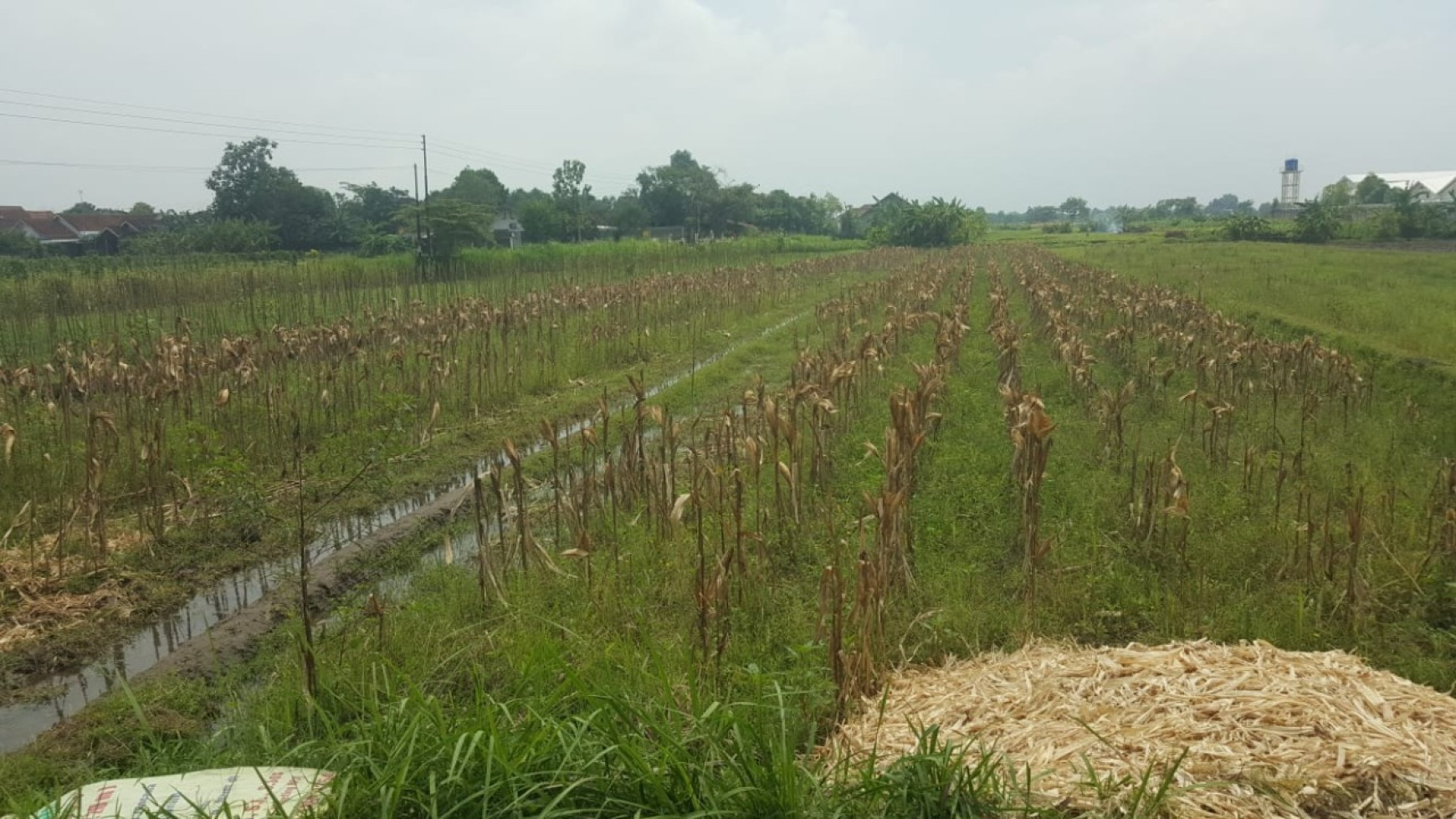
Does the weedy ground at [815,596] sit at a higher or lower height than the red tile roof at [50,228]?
lower

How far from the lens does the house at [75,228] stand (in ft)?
141

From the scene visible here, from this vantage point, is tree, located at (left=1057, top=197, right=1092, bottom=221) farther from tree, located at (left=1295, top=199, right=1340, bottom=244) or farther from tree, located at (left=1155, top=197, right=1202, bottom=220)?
tree, located at (left=1295, top=199, right=1340, bottom=244)

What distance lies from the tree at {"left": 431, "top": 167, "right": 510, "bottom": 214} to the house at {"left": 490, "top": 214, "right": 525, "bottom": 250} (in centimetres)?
131

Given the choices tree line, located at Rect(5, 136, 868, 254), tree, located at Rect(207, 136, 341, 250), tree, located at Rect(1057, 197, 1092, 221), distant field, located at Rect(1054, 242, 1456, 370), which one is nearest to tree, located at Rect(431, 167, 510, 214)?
tree line, located at Rect(5, 136, 868, 254)

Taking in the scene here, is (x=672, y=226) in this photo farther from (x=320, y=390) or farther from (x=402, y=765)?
(x=402, y=765)

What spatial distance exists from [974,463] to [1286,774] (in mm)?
5376

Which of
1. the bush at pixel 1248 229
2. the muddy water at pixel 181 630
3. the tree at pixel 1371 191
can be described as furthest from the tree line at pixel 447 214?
the tree at pixel 1371 191

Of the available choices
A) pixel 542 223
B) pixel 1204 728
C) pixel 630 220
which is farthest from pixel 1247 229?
pixel 1204 728

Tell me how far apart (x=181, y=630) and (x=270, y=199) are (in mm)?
42192

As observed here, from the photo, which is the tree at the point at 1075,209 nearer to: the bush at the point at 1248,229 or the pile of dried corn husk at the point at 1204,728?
the bush at the point at 1248,229

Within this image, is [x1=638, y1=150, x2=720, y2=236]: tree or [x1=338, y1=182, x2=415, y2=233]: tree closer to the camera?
[x1=338, y1=182, x2=415, y2=233]: tree

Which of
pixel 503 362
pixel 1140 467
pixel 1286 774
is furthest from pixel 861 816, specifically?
pixel 503 362

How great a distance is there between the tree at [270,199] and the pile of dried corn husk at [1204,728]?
142 ft

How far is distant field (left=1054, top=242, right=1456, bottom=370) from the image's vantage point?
44.1 feet
